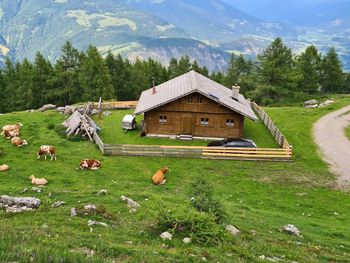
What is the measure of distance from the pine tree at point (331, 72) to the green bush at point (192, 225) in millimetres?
85696

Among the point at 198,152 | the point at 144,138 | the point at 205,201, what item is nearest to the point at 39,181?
the point at 205,201

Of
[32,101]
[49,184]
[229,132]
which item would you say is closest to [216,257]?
[49,184]

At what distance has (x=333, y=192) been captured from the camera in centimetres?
2827

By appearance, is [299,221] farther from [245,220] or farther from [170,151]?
[170,151]

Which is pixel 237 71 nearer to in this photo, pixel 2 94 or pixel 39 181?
pixel 2 94

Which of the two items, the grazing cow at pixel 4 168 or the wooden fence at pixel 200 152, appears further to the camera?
the wooden fence at pixel 200 152

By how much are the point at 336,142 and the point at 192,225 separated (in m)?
32.3

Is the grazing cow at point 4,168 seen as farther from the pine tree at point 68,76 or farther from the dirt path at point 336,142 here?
the pine tree at point 68,76

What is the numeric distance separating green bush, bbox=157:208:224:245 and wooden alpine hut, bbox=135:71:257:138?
2562cm

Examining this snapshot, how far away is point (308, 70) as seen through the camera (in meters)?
88.1

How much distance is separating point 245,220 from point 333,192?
38.3 ft

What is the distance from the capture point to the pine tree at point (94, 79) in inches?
2970

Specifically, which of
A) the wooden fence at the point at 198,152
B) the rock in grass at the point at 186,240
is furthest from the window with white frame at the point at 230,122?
the rock in grass at the point at 186,240

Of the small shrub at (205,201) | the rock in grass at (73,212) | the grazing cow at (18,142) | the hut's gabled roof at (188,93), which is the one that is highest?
the hut's gabled roof at (188,93)
